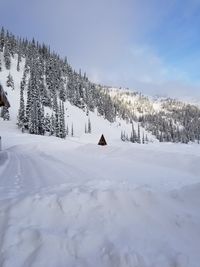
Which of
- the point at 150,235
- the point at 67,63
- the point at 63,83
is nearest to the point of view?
the point at 150,235

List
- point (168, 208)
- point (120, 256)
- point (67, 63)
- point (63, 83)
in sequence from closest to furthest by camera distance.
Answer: point (120, 256), point (168, 208), point (63, 83), point (67, 63)

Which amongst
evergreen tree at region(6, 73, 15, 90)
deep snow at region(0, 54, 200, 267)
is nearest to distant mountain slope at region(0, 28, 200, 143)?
evergreen tree at region(6, 73, 15, 90)

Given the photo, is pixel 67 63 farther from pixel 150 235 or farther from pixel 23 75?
pixel 150 235

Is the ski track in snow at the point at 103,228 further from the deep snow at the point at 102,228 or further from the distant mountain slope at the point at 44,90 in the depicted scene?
the distant mountain slope at the point at 44,90

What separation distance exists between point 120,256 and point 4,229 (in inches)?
91.2

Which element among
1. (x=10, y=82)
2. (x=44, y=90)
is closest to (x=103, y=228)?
(x=10, y=82)

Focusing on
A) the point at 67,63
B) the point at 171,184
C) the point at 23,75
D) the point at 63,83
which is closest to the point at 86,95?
the point at 63,83

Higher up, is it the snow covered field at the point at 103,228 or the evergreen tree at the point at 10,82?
the evergreen tree at the point at 10,82

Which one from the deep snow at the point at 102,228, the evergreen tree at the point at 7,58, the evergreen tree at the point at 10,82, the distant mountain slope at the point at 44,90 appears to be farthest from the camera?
the evergreen tree at the point at 7,58

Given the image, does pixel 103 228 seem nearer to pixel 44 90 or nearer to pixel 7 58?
pixel 44 90

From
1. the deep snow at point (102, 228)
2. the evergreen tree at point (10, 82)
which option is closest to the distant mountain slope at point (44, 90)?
the evergreen tree at point (10, 82)

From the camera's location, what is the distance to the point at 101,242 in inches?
202

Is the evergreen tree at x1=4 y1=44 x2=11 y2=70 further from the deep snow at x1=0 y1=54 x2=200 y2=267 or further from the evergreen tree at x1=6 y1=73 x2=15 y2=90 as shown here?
the deep snow at x1=0 y1=54 x2=200 y2=267

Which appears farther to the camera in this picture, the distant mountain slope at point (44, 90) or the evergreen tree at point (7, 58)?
the evergreen tree at point (7, 58)
